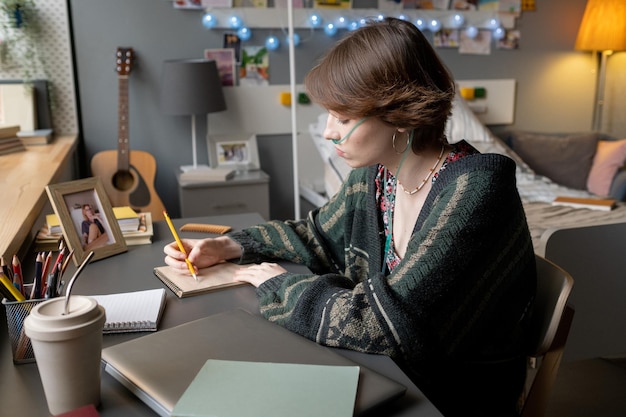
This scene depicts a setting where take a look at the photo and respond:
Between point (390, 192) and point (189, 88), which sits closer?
point (390, 192)

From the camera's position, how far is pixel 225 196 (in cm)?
304

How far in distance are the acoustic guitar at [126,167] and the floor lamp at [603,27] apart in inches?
104

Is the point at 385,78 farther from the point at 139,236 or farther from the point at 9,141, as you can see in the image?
the point at 9,141

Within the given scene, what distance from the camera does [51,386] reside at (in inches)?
28.4

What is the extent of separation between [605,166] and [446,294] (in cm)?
279

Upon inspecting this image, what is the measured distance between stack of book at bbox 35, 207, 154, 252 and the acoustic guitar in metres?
1.50

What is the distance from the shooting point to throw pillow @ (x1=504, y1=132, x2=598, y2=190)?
11.5ft

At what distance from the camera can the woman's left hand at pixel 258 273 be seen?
116 cm

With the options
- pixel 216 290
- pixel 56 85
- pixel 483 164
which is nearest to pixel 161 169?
pixel 56 85

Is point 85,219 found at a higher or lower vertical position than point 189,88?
lower

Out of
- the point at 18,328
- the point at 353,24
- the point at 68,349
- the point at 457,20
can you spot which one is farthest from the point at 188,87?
the point at 68,349

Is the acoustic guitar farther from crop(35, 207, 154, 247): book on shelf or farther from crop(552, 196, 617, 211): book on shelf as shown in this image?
crop(552, 196, 617, 211): book on shelf

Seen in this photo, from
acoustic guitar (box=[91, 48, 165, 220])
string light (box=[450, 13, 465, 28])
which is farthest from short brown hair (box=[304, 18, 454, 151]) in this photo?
string light (box=[450, 13, 465, 28])

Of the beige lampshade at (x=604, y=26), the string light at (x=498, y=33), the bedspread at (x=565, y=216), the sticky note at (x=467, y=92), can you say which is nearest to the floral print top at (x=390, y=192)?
the bedspread at (x=565, y=216)
